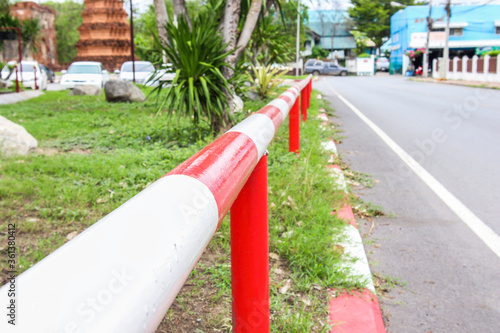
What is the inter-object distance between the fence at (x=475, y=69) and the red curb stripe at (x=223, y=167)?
102ft

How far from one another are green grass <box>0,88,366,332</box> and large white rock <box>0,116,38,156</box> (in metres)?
0.24

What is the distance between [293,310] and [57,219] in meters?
2.30

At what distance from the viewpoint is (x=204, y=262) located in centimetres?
322

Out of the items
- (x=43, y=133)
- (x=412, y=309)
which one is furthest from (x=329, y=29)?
(x=412, y=309)

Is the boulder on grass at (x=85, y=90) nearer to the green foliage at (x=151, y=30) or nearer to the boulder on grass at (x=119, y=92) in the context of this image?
the green foliage at (x=151, y=30)

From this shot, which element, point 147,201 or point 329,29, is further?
point 329,29

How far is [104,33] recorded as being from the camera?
163ft

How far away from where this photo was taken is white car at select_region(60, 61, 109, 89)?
854 inches

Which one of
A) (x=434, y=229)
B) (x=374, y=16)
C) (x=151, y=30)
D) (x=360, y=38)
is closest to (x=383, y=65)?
(x=360, y=38)

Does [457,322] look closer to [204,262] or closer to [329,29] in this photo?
[204,262]

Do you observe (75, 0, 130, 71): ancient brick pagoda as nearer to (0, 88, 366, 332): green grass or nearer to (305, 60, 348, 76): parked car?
(305, 60, 348, 76): parked car

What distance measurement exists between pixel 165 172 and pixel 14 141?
8.44 feet

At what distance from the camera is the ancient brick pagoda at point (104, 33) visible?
49.5 m

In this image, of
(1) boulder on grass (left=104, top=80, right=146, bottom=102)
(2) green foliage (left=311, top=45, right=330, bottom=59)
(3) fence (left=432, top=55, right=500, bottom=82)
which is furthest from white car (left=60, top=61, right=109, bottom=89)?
(2) green foliage (left=311, top=45, right=330, bottom=59)
